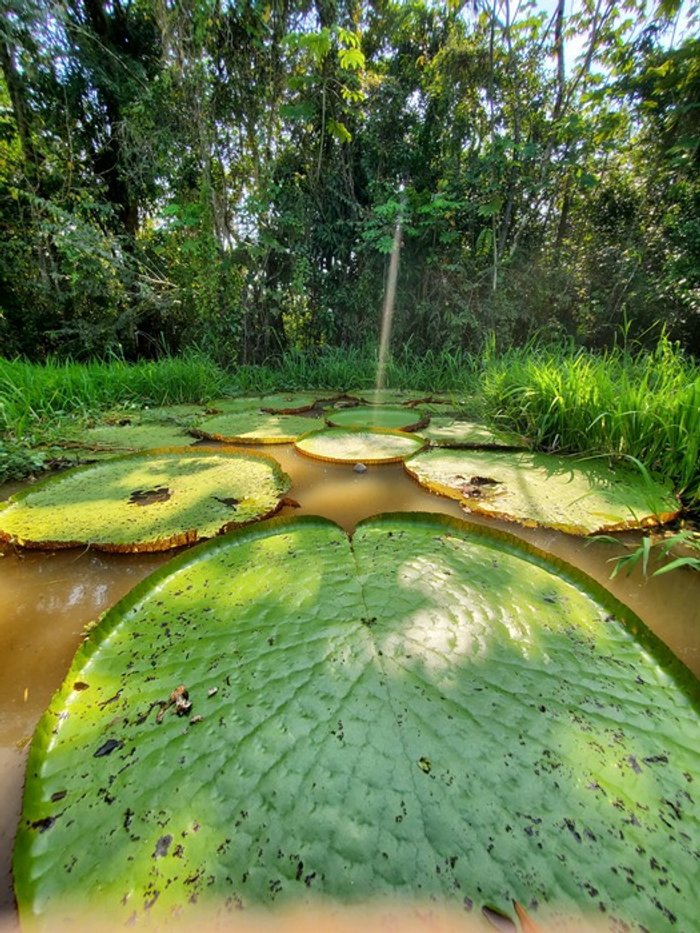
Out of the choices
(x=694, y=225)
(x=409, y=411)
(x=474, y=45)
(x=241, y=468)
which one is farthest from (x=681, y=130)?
(x=241, y=468)

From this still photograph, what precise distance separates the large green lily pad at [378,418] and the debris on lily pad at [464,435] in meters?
0.09

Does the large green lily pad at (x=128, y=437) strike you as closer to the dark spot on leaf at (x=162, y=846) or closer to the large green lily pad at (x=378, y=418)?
the large green lily pad at (x=378, y=418)

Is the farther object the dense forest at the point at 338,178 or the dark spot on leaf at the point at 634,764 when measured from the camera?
the dense forest at the point at 338,178

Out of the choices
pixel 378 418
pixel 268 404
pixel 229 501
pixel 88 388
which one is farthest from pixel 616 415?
pixel 88 388

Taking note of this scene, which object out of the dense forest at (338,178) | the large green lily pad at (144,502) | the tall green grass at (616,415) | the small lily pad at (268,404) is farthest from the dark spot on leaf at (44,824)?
the dense forest at (338,178)

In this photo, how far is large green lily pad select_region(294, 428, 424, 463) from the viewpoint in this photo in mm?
1737

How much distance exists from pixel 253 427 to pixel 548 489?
4.98ft

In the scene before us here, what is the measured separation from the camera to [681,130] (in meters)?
4.41

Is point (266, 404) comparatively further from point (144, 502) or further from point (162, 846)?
point (162, 846)

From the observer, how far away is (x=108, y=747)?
521 mm

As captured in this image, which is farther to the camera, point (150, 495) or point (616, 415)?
point (616, 415)

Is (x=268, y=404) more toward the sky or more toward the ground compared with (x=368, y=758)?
more toward the ground

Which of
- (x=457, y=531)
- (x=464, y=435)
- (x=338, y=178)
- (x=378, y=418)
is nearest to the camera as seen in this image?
(x=457, y=531)

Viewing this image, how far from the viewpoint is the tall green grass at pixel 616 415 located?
54.2 inches
